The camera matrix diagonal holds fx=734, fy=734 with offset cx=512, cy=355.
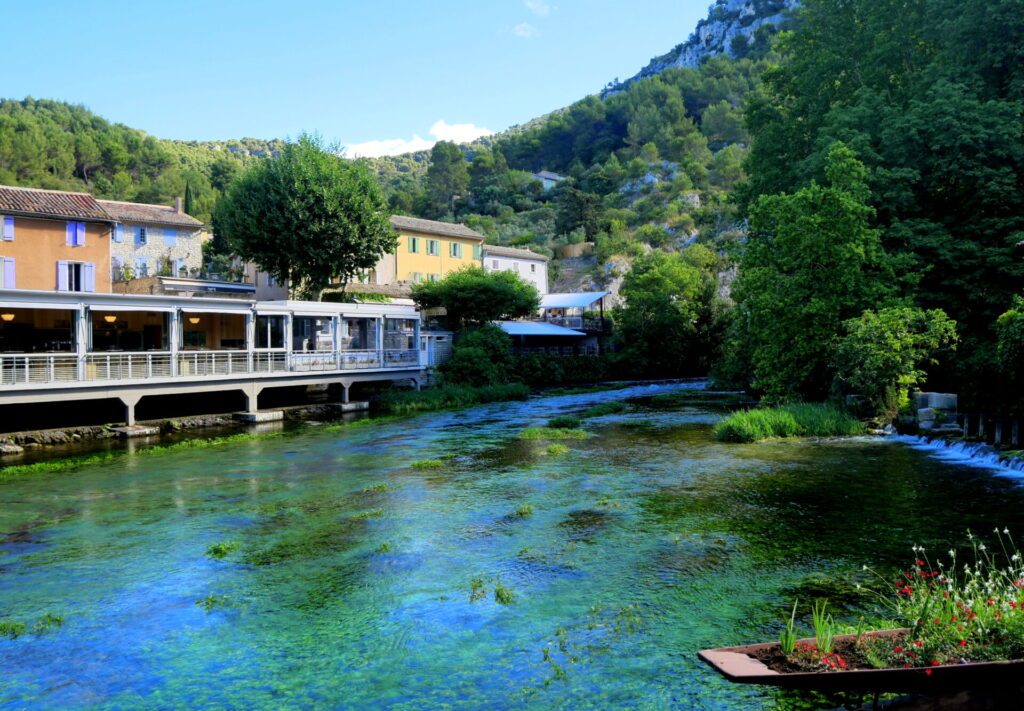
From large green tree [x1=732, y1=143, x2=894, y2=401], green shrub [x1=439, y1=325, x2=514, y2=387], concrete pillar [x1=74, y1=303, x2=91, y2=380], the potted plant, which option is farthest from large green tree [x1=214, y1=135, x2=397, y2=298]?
the potted plant

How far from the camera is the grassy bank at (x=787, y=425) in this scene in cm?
2288

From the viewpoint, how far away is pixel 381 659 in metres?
8.03

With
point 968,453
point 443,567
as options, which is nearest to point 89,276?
point 443,567

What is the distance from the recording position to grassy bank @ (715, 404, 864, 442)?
75.0 feet

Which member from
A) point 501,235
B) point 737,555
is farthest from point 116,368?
point 501,235

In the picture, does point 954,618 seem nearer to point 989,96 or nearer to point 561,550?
point 561,550

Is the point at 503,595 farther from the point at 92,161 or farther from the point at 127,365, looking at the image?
the point at 92,161

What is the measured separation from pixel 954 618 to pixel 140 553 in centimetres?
1154

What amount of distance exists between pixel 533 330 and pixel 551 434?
24.2 metres

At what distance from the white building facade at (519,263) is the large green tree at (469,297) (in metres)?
17.6

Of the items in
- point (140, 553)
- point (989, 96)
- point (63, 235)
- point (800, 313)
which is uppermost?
point (989, 96)

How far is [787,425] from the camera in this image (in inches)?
910

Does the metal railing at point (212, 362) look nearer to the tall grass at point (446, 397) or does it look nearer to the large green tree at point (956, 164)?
the tall grass at point (446, 397)

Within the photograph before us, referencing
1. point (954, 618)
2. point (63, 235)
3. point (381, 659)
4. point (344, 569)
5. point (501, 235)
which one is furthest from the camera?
point (501, 235)
